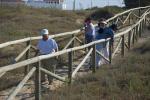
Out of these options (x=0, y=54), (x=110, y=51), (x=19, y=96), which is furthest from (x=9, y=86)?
(x=0, y=54)

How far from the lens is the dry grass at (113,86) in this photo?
373 inches

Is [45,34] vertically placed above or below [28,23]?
above

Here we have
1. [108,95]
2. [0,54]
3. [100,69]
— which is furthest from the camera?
[0,54]

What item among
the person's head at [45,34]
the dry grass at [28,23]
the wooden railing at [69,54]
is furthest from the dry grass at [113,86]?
the dry grass at [28,23]

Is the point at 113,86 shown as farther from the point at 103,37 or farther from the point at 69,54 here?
the point at 103,37

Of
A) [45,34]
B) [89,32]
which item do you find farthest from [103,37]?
[45,34]

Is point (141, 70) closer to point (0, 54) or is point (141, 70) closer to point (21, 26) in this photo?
point (0, 54)

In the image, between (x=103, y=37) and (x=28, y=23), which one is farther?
(x=28, y=23)

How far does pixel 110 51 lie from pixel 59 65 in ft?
5.31

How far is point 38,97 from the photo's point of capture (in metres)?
9.13

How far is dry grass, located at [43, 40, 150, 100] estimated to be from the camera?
948 cm

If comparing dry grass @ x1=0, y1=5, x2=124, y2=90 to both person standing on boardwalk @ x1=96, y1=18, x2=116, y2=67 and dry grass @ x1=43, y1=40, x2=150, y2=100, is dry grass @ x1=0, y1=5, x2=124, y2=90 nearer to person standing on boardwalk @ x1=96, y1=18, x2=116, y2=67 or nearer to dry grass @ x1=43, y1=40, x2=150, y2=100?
person standing on boardwalk @ x1=96, y1=18, x2=116, y2=67

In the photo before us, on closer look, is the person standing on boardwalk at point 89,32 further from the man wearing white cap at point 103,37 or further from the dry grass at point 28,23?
the man wearing white cap at point 103,37

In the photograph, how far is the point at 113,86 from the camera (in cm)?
1028
